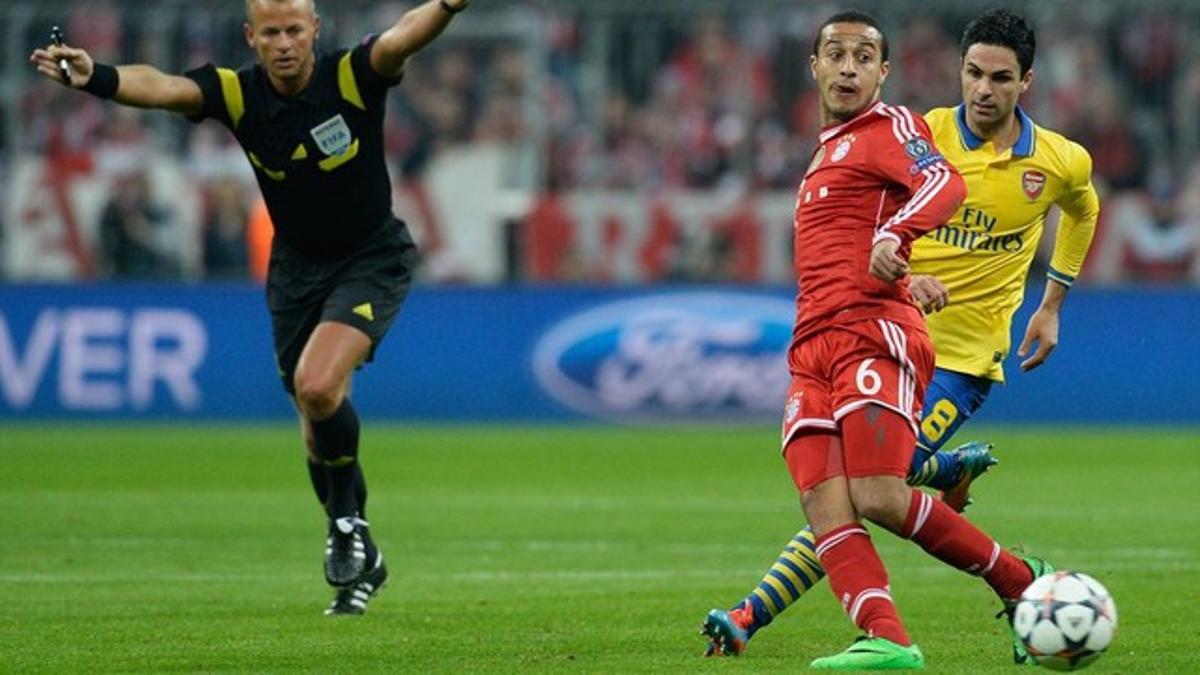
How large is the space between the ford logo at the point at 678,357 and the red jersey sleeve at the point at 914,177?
1270cm

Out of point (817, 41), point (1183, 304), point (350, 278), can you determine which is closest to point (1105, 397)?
point (1183, 304)

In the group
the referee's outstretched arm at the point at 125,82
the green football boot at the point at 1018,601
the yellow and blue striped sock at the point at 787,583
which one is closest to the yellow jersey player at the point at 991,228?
the yellow and blue striped sock at the point at 787,583

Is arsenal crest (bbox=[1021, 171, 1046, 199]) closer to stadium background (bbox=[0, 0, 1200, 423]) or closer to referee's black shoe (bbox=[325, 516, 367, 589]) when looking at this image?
referee's black shoe (bbox=[325, 516, 367, 589])

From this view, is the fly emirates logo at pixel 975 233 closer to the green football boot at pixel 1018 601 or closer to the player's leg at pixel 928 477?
the player's leg at pixel 928 477

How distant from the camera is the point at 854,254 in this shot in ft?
24.5

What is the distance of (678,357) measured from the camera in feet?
66.8

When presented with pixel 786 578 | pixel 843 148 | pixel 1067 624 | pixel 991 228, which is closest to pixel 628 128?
pixel 991 228

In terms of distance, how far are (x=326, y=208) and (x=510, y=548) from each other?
293cm

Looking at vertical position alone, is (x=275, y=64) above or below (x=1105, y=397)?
above

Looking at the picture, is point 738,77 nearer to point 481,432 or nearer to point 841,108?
point 481,432

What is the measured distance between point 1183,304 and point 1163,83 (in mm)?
2798

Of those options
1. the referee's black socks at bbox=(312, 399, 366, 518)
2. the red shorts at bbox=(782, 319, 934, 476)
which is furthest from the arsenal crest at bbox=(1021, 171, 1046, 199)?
the referee's black socks at bbox=(312, 399, 366, 518)

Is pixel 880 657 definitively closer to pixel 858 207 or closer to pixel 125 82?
pixel 858 207

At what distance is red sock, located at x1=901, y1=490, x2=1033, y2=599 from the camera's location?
24.1ft
